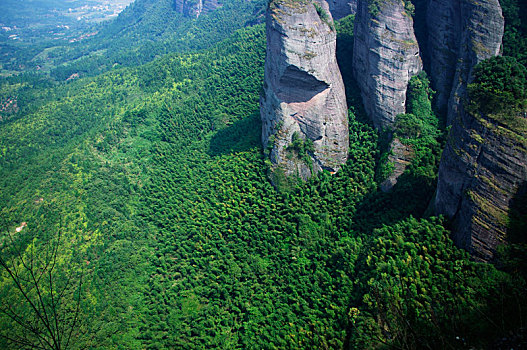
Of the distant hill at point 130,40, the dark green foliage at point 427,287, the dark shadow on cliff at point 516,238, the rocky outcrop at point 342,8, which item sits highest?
the rocky outcrop at point 342,8

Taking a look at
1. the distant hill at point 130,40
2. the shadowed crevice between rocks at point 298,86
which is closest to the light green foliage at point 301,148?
the shadowed crevice between rocks at point 298,86

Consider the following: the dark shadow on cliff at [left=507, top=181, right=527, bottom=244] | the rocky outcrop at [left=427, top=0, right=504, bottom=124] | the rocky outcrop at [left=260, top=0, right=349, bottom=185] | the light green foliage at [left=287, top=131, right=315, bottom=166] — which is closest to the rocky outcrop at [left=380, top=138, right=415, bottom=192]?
the rocky outcrop at [left=260, top=0, right=349, bottom=185]

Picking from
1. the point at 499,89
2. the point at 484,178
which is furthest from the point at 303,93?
the point at 484,178

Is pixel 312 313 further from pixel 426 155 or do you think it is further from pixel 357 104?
pixel 357 104

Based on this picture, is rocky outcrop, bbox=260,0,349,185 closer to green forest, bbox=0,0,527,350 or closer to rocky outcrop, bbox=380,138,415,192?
green forest, bbox=0,0,527,350

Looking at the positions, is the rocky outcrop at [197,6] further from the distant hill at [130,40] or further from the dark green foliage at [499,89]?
the dark green foliage at [499,89]

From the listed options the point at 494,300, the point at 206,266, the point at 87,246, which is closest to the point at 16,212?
the point at 87,246

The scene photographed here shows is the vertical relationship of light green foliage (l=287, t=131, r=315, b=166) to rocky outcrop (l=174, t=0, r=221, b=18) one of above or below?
below
